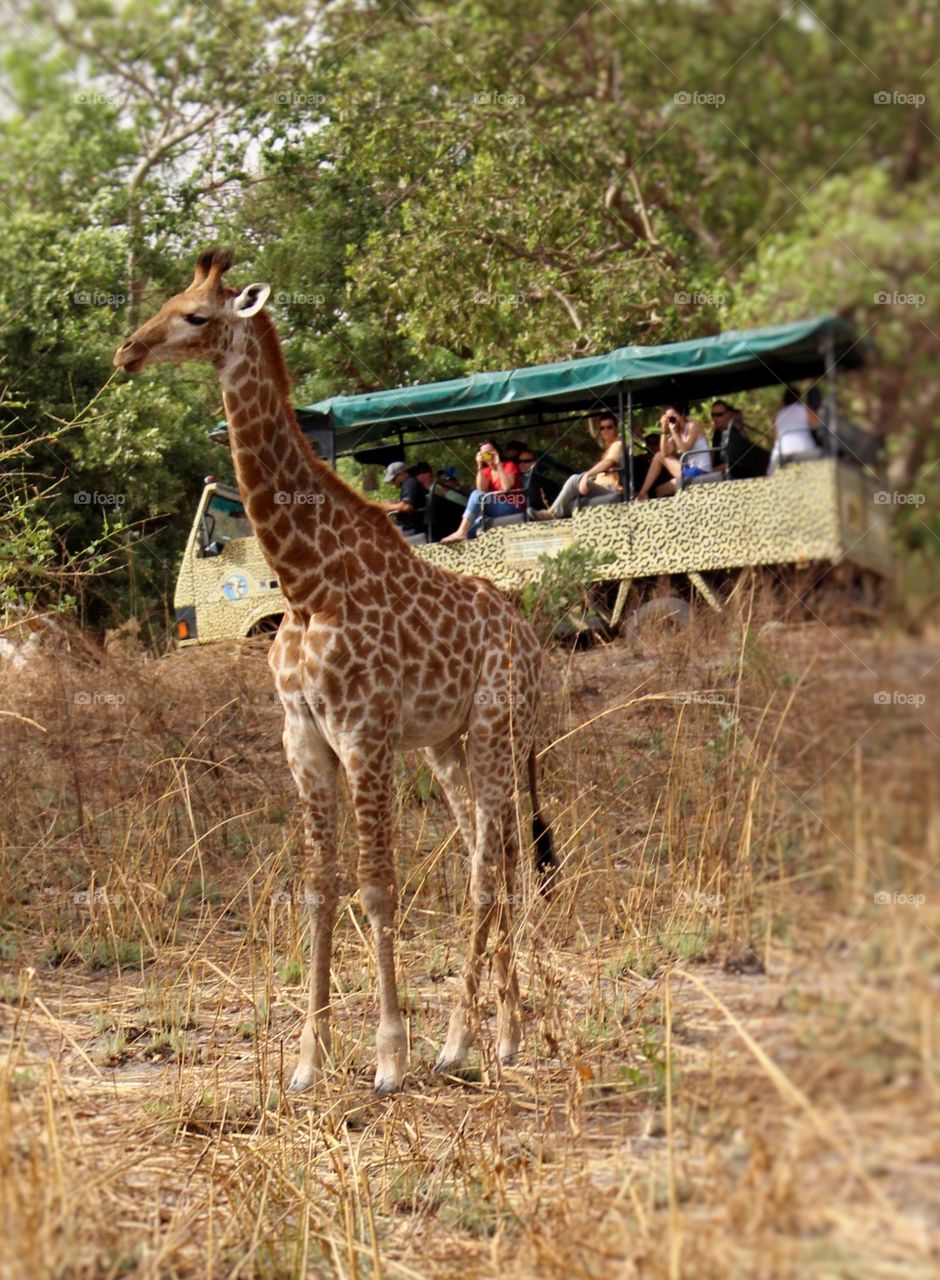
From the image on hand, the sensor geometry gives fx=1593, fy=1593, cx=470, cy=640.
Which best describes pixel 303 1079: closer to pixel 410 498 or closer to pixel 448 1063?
pixel 448 1063

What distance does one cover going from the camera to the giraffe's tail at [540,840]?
5.41 metres

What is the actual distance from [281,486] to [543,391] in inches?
68.6

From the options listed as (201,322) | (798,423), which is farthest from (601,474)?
(798,423)

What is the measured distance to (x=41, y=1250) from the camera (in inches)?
110

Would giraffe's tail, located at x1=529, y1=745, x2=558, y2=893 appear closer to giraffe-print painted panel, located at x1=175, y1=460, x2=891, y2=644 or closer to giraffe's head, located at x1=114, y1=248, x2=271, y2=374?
giraffe-print painted panel, located at x1=175, y1=460, x2=891, y2=644

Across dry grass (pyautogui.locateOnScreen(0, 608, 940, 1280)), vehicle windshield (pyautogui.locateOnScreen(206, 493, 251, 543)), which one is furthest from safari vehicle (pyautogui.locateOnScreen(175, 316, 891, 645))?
vehicle windshield (pyautogui.locateOnScreen(206, 493, 251, 543))

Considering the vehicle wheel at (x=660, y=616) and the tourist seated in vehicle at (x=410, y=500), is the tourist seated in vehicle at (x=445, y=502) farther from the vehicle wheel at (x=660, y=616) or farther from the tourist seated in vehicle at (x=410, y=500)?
the vehicle wheel at (x=660, y=616)

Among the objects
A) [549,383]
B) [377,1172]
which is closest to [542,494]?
[549,383]

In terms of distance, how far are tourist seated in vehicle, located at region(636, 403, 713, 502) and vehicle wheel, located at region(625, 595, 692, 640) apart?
0.54 m

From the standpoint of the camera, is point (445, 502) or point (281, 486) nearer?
point (281, 486)

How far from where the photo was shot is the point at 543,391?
6.33 m

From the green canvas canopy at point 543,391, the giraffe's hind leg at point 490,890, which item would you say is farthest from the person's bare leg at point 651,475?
the giraffe's hind leg at point 490,890

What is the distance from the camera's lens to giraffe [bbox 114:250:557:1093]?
15.6ft

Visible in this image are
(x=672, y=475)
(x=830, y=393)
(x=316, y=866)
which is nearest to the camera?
(x=830, y=393)
